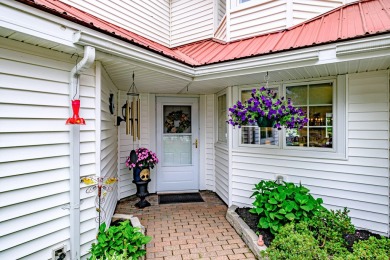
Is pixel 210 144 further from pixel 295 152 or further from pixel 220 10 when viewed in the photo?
pixel 220 10

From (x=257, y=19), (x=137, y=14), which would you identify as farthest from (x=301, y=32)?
(x=137, y=14)

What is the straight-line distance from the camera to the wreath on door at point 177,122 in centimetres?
495

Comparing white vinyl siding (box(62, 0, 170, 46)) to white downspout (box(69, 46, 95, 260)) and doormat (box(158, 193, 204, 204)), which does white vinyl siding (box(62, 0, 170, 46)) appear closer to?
white downspout (box(69, 46, 95, 260))

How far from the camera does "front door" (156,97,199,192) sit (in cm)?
487

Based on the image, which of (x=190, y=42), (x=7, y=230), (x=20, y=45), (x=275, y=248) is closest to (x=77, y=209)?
(x=7, y=230)

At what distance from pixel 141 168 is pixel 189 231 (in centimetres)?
152

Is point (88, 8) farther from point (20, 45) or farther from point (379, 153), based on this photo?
point (379, 153)

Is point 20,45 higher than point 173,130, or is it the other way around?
point 20,45

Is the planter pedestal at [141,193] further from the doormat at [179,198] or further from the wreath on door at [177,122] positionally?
the wreath on door at [177,122]

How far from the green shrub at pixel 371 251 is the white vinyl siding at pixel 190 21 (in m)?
4.32

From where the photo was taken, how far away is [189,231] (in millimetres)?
3129

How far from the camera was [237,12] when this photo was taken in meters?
4.05

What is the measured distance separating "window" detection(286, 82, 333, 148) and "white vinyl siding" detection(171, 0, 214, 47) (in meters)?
2.44

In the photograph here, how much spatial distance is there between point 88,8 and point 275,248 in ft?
14.5
